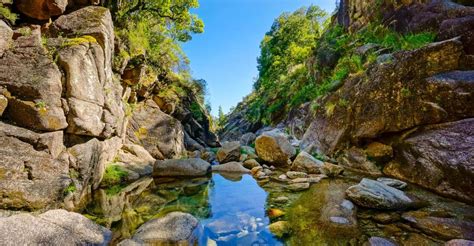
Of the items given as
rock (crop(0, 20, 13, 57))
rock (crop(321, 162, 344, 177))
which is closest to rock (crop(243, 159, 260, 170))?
rock (crop(321, 162, 344, 177))

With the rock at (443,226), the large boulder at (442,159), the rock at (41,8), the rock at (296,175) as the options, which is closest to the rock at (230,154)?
the rock at (296,175)

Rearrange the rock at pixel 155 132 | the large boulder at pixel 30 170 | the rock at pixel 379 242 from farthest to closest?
the rock at pixel 155 132 → the large boulder at pixel 30 170 → the rock at pixel 379 242

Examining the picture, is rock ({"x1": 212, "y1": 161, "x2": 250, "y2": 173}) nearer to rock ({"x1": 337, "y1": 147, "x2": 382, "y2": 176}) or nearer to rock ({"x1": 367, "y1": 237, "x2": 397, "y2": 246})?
rock ({"x1": 337, "y1": 147, "x2": 382, "y2": 176})

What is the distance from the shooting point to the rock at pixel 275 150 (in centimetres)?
1054

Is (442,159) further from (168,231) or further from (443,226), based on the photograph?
(168,231)

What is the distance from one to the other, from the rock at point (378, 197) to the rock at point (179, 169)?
633cm

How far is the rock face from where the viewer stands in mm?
2941

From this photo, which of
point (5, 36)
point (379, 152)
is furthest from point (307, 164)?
point (5, 36)

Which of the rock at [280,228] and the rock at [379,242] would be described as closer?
the rock at [379,242]

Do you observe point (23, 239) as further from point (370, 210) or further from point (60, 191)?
point (370, 210)

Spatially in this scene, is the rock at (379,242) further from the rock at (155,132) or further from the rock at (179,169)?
the rock at (155,132)

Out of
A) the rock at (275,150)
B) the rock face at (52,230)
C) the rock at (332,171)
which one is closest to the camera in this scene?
the rock face at (52,230)

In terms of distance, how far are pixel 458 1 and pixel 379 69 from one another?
3.97m

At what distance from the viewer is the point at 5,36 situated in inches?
228
